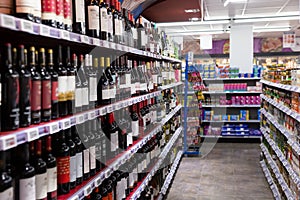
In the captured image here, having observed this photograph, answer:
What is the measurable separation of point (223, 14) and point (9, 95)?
30.6 feet

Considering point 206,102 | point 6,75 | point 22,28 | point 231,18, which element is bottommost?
point 206,102

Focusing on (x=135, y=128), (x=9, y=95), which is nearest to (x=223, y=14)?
(x=135, y=128)

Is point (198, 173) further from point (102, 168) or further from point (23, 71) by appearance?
point (23, 71)

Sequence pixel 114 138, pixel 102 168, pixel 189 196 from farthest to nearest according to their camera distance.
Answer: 1. pixel 189 196
2. pixel 114 138
3. pixel 102 168

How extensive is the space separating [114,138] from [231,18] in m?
8.59

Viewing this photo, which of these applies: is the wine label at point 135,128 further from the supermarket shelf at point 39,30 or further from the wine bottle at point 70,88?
the wine bottle at point 70,88

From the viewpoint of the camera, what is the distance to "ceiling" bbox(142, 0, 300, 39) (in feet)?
19.4

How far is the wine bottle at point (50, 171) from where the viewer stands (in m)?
1.84

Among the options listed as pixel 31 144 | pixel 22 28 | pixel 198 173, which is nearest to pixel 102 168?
pixel 31 144

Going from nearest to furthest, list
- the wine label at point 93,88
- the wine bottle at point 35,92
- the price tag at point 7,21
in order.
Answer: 1. the price tag at point 7,21
2. the wine bottle at point 35,92
3. the wine label at point 93,88

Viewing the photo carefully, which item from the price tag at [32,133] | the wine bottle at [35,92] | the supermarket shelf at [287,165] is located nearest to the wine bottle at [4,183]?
the price tag at [32,133]

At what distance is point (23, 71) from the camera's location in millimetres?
1619

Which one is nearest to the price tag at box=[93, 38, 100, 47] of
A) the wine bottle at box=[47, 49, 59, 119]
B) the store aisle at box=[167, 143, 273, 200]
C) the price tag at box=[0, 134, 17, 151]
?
the wine bottle at box=[47, 49, 59, 119]

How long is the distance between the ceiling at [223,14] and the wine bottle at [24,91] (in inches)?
152
